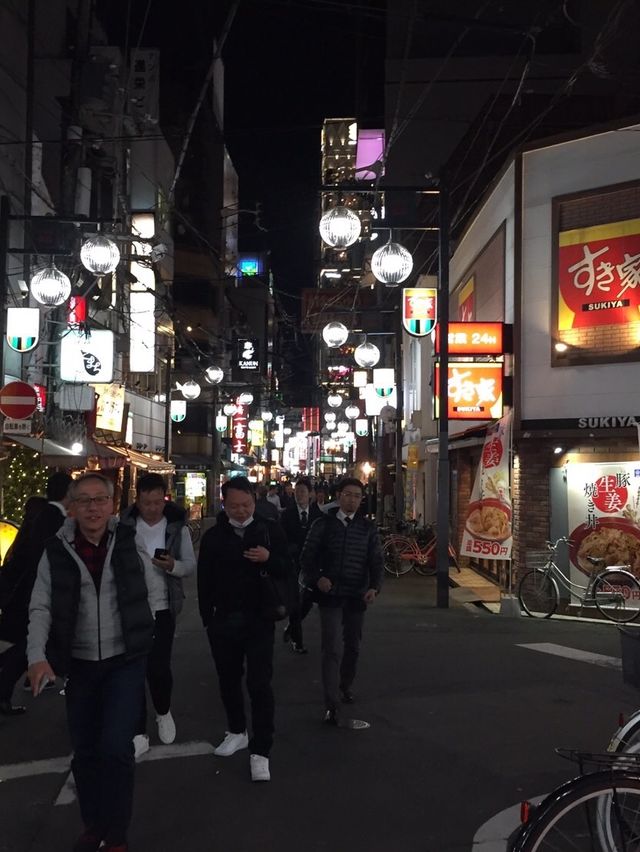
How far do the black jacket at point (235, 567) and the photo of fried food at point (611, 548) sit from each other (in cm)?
849

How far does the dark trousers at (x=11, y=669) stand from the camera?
261 inches

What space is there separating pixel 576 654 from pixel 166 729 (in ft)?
17.5

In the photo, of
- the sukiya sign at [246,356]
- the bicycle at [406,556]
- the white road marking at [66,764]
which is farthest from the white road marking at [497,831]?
the sukiya sign at [246,356]

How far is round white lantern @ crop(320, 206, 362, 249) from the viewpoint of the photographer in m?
11.7

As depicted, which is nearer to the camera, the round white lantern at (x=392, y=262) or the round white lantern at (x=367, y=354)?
the round white lantern at (x=392, y=262)

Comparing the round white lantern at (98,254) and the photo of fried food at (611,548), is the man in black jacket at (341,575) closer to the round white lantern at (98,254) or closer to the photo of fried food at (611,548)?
the photo of fried food at (611,548)

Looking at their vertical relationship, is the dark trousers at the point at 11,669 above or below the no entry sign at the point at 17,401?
below

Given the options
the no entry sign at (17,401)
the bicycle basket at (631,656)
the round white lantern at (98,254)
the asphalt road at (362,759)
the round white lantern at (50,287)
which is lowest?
the asphalt road at (362,759)

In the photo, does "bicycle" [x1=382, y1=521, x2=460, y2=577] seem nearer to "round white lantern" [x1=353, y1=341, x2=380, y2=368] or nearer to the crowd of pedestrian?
"round white lantern" [x1=353, y1=341, x2=380, y2=368]

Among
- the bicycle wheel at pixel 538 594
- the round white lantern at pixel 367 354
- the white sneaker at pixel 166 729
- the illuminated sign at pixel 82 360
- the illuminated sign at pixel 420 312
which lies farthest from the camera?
the round white lantern at pixel 367 354

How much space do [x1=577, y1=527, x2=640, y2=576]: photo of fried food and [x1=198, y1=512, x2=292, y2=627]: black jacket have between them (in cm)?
849

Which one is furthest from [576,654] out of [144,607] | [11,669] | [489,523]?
[144,607]

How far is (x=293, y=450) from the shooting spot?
106 meters

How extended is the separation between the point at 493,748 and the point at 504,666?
9.35ft
